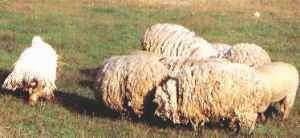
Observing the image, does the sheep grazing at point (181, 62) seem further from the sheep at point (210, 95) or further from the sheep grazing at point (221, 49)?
the sheep grazing at point (221, 49)

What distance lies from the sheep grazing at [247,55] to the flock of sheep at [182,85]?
0.09 meters

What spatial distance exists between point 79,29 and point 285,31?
7952 mm

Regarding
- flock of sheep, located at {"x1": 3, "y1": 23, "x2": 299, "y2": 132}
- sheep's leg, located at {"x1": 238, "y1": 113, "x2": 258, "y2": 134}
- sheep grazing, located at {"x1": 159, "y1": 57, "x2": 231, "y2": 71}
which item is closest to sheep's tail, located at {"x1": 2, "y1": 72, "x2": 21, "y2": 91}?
flock of sheep, located at {"x1": 3, "y1": 23, "x2": 299, "y2": 132}

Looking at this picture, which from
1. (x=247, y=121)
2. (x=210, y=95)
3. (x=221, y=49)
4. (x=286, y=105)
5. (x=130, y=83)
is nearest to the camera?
(x=210, y=95)

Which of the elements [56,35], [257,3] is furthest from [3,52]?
[257,3]

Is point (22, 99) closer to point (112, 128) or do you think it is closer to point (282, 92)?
point (112, 128)

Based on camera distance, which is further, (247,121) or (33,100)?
(33,100)

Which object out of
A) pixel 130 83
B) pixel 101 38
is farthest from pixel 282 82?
pixel 101 38

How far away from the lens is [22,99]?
537 inches

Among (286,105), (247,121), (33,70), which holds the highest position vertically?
(33,70)

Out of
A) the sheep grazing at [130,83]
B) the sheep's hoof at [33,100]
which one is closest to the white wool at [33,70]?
the sheep's hoof at [33,100]

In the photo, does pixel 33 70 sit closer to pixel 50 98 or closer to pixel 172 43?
pixel 50 98

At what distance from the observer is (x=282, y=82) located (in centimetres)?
1298

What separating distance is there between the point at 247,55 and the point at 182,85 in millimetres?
2758
